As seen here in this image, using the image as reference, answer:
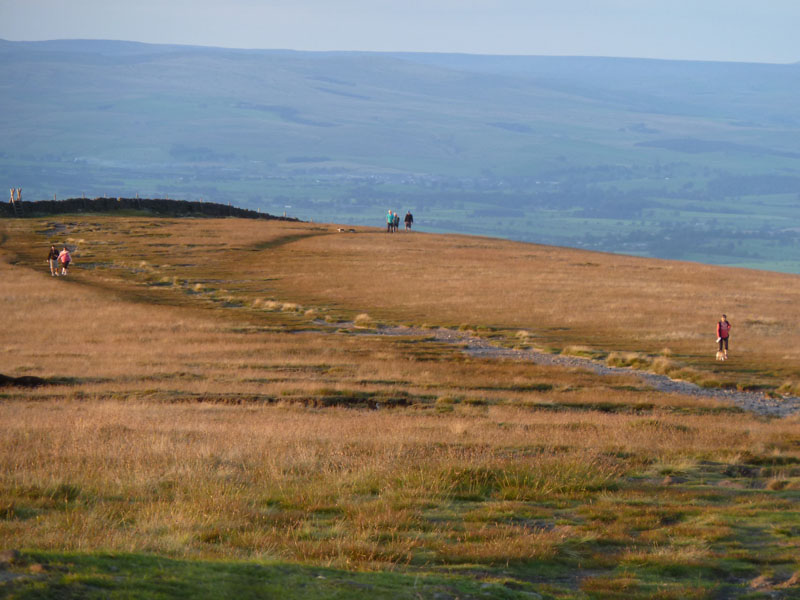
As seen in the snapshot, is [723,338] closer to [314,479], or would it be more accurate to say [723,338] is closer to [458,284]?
[458,284]

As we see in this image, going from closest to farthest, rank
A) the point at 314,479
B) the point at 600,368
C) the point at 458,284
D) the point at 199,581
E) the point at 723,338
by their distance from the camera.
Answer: the point at 199,581
the point at 314,479
the point at 600,368
the point at 723,338
the point at 458,284

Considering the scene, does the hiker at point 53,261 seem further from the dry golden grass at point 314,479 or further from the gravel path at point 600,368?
the dry golden grass at point 314,479

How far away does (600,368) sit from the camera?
1187 inches

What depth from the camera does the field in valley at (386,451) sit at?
8.18m

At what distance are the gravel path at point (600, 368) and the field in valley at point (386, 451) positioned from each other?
66cm

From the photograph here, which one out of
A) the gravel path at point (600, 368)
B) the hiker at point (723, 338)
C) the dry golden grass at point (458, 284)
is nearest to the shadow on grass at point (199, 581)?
the gravel path at point (600, 368)

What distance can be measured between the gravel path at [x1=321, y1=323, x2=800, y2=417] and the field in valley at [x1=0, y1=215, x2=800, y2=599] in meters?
0.66

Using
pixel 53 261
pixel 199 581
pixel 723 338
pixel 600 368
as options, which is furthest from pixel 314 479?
pixel 53 261

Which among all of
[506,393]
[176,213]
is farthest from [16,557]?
[176,213]

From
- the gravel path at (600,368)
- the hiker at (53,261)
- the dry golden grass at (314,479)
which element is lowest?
the gravel path at (600,368)

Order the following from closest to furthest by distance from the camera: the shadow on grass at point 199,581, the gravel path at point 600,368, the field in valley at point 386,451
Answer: the shadow on grass at point 199,581
the field in valley at point 386,451
the gravel path at point 600,368

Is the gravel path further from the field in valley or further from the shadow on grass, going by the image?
the shadow on grass

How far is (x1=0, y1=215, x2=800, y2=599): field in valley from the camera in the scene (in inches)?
322

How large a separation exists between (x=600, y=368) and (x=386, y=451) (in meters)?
17.9
